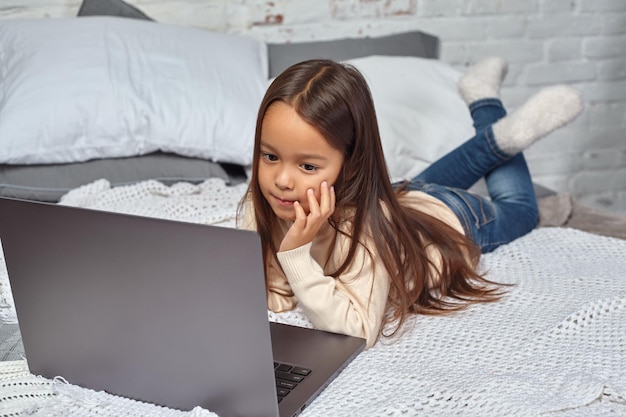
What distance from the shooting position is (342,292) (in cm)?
111

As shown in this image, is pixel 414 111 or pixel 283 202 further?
pixel 414 111

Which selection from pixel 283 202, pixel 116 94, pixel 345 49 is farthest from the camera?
pixel 345 49

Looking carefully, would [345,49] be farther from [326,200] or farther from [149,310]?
[149,310]

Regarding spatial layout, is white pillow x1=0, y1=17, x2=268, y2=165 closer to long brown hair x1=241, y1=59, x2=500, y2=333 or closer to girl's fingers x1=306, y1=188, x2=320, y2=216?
long brown hair x1=241, y1=59, x2=500, y2=333

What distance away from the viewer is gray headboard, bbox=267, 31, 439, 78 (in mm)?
2074

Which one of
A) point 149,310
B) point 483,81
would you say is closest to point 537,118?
point 483,81

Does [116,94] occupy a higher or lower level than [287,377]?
higher

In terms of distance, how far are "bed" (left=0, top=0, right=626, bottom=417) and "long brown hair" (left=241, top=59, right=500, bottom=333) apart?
2.6 inches

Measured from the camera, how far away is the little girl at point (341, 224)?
1.05 meters

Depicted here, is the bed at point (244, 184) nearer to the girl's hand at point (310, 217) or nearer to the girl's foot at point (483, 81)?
the girl's foot at point (483, 81)

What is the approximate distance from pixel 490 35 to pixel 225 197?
1.33 meters

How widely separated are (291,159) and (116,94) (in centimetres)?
81

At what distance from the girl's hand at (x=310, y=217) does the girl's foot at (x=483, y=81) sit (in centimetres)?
94

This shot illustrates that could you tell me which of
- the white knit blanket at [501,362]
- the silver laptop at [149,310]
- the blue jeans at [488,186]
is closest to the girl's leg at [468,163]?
the blue jeans at [488,186]
